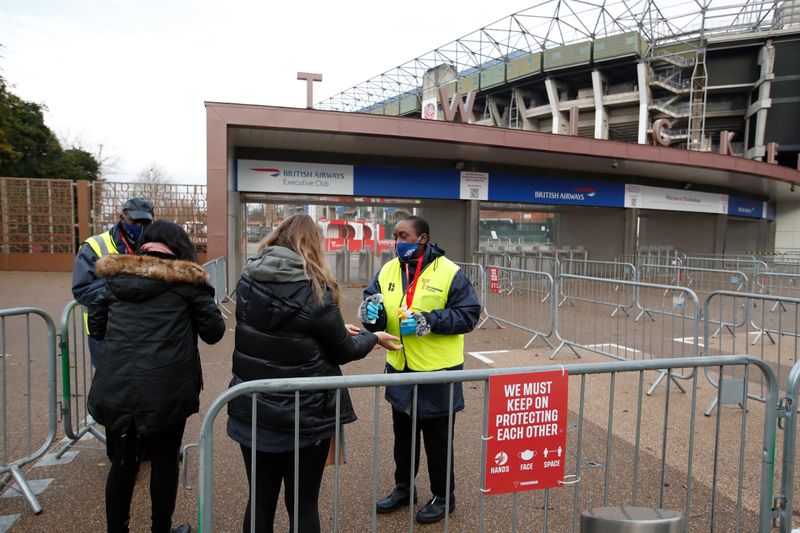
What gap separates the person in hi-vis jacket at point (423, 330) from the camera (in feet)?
9.71

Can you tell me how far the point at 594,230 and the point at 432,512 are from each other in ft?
57.0

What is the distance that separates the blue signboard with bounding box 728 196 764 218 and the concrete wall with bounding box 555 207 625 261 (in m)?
6.31

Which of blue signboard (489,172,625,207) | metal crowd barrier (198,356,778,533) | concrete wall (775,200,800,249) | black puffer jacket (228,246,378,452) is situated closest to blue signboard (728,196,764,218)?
concrete wall (775,200,800,249)

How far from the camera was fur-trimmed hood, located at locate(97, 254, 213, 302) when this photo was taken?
96.5 inches

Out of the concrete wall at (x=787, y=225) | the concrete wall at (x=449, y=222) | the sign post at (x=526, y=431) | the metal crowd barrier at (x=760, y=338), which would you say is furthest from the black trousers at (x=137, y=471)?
the concrete wall at (x=787, y=225)

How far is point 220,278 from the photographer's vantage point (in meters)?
9.88

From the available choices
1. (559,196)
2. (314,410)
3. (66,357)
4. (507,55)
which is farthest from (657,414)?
(507,55)

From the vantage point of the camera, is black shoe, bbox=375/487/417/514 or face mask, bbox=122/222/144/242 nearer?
black shoe, bbox=375/487/417/514

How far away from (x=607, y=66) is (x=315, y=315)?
5753 centimetres

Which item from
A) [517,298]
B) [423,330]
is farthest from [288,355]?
[517,298]

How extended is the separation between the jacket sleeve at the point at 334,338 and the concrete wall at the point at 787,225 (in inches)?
1306

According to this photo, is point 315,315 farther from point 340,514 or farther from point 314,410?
point 340,514

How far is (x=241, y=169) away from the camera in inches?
488

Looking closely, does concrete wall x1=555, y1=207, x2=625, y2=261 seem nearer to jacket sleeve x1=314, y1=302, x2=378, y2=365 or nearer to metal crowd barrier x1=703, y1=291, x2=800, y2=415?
metal crowd barrier x1=703, y1=291, x2=800, y2=415
